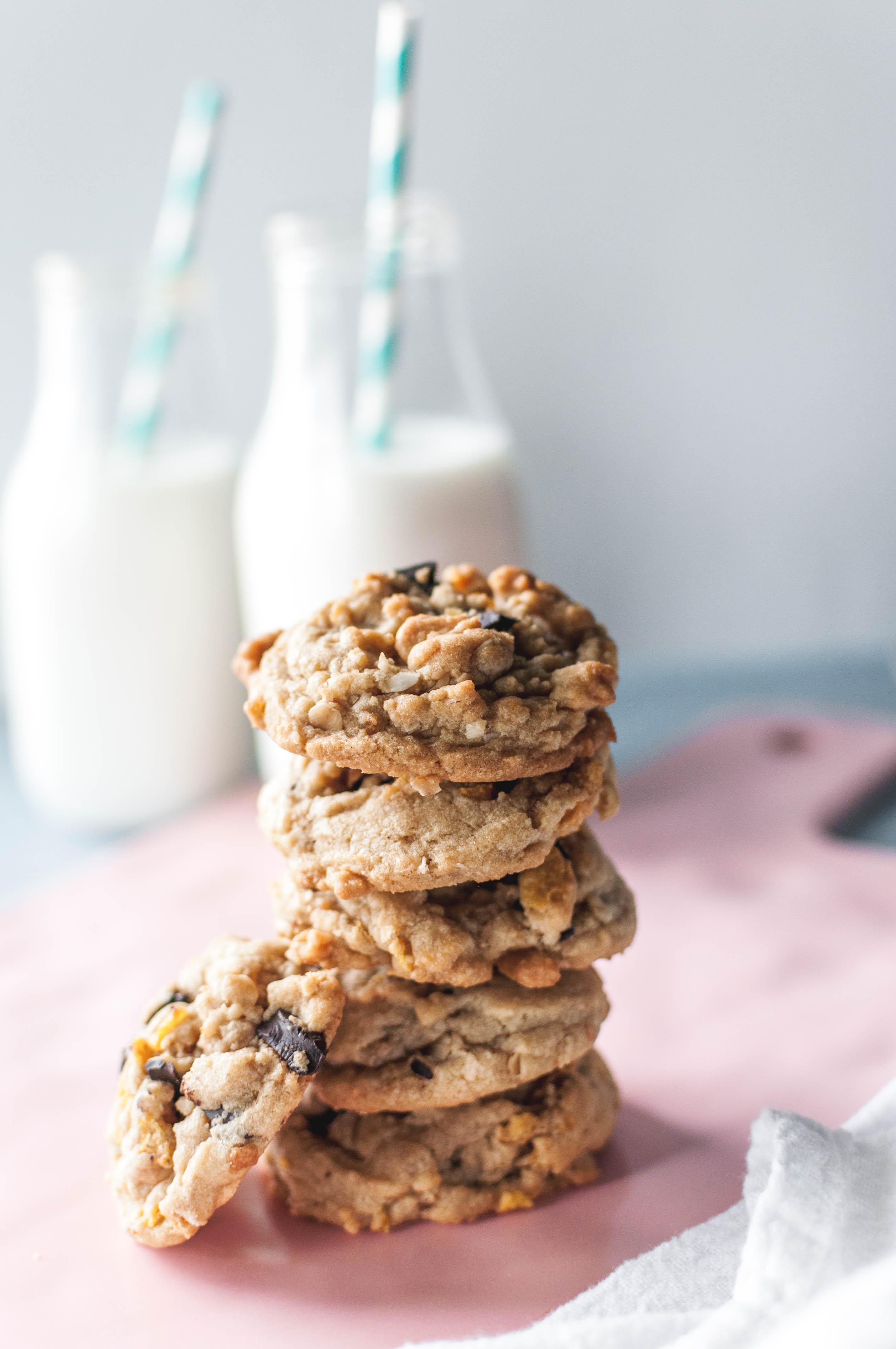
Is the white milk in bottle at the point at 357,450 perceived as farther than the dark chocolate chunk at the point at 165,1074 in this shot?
Yes

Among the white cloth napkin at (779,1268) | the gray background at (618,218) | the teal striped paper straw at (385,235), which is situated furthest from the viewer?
the gray background at (618,218)

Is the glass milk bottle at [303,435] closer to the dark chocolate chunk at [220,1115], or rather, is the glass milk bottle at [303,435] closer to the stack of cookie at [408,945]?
the stack of cookie at [408,945]

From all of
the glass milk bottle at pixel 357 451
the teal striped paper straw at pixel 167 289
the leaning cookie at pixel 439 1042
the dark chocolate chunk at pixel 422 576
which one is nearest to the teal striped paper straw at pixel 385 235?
the glass milk bottle at pixel 357 451

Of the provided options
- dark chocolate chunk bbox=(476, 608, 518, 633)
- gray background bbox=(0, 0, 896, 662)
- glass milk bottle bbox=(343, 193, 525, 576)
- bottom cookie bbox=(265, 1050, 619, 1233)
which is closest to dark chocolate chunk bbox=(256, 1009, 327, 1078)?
bottom cookie bbox=(265, 1050, 619, 1233)

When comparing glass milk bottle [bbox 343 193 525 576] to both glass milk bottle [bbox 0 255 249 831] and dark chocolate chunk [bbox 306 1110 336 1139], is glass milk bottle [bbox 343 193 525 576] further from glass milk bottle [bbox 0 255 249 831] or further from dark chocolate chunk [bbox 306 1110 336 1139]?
dark chocolate chunk [bbox 306 1110 336 1139]

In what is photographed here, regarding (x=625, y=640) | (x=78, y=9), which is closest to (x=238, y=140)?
(x=78, y=9)

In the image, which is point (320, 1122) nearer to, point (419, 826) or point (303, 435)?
point (419, 826)
